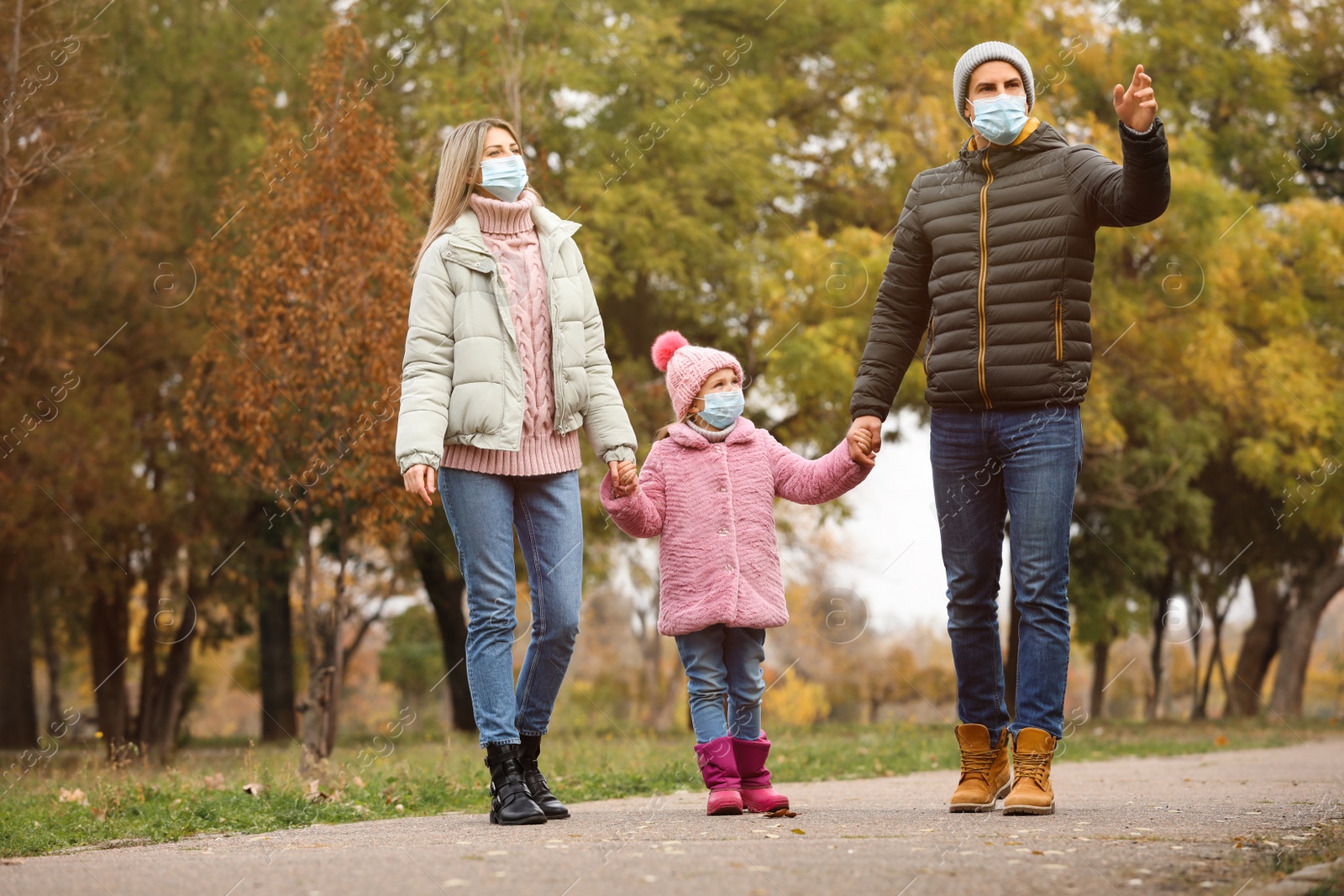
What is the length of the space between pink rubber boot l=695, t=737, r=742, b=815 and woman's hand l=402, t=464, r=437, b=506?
1.34m

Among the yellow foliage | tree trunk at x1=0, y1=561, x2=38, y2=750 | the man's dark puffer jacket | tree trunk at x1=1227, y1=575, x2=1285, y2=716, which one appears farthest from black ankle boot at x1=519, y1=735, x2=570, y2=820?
the yellow foliage

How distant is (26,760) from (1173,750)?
1041 centimetres

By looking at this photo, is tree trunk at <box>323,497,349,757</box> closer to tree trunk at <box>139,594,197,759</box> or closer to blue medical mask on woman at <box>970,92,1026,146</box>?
blue medical mask on woman at <box>970,92,1026,146</box>

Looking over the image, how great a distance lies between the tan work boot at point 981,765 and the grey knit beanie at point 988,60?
2.24m

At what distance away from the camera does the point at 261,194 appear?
11.0m

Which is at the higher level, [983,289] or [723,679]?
[983,289]

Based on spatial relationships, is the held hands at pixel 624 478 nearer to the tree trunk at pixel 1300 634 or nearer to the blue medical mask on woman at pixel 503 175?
the blue medical mask on woman at pixel 503 175

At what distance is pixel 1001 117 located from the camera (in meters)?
5.00

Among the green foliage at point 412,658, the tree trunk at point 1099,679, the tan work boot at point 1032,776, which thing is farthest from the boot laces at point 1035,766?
the green foliage at point 412,658

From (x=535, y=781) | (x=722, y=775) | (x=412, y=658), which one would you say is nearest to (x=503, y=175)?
(x=535, y=781)

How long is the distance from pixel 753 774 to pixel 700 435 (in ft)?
4.27

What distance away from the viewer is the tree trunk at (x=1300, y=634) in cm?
2388

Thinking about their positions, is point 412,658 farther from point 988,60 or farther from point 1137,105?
point 1137,105

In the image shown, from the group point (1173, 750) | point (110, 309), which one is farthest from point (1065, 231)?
point (110, 309)
